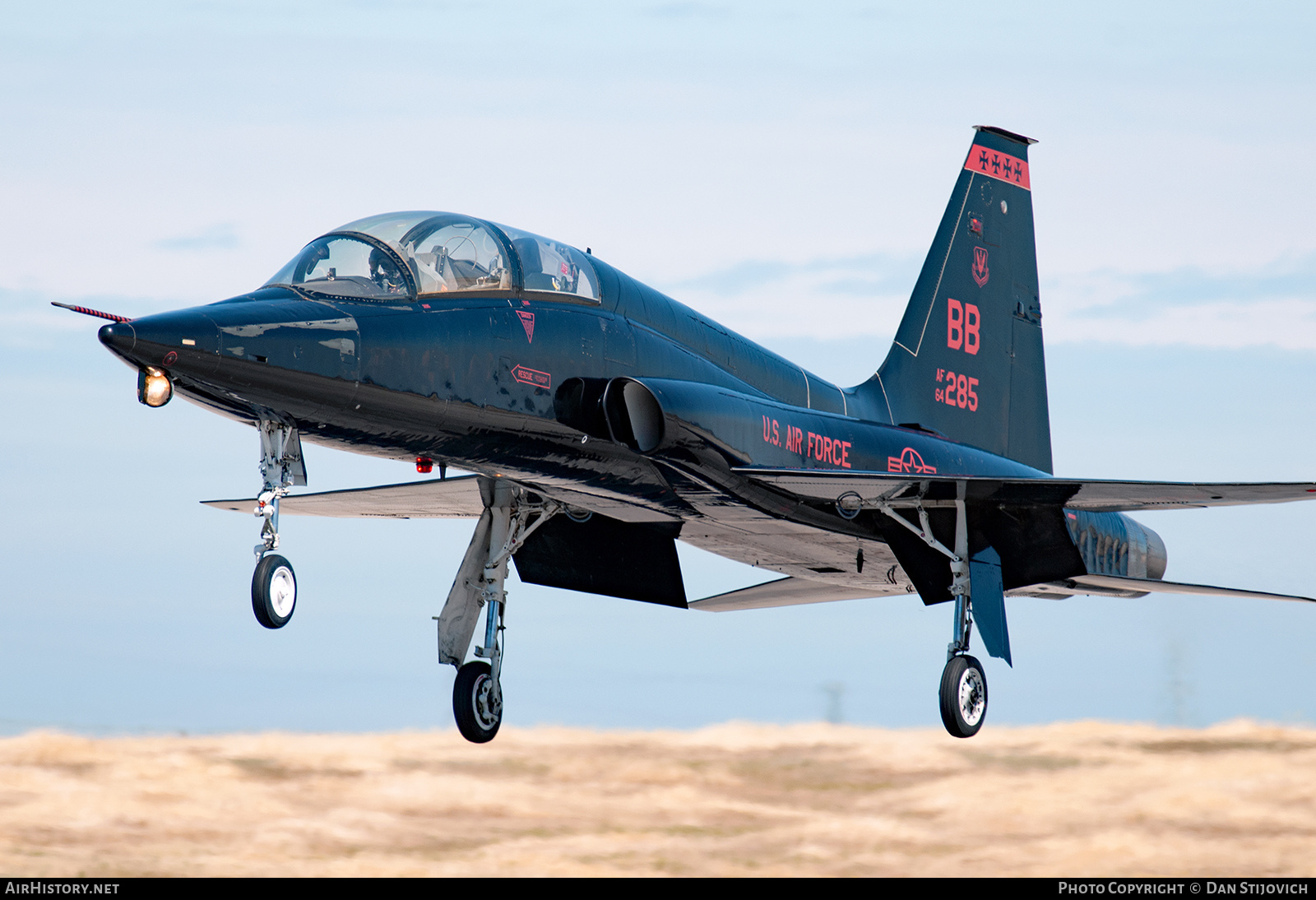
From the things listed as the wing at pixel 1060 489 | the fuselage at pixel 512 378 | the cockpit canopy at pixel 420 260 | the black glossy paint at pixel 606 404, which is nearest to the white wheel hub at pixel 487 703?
the black glossy paint at pixel 606 404

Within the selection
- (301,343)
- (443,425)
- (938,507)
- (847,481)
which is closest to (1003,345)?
(938,507)

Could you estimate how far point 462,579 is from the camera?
15.2 m

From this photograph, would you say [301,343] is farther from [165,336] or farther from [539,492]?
[539,492]

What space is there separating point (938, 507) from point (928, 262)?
565 cm

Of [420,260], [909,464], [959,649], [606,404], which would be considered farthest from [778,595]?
[420,260]

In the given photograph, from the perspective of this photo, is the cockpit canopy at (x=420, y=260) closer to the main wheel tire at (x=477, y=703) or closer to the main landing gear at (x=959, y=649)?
the main wheel tire at (x=477, y=703)

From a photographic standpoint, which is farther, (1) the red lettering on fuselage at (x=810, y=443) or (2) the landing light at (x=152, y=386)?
(1) the red lettering on fuselage at (x=810, y=443)

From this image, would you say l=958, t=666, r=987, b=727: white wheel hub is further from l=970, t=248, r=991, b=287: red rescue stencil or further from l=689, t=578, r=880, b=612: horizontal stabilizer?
l=970, t=248, r=991, b=287: red rescue stencil

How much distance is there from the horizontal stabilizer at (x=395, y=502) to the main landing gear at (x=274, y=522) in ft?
14.5

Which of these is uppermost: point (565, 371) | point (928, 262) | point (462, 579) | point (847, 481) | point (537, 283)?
point (928, 262)

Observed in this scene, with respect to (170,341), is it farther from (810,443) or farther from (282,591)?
(810,443)

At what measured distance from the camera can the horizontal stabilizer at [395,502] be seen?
1655 centimetres

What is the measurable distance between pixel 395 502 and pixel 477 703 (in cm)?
387

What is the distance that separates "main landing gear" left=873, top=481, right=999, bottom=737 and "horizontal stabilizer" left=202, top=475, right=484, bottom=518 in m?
4.84
